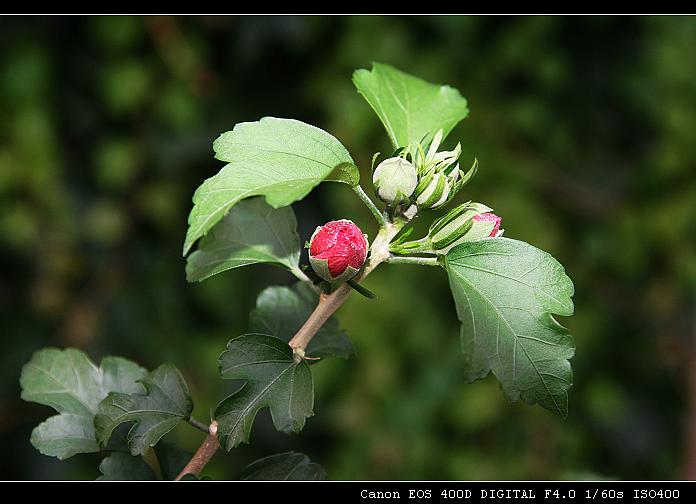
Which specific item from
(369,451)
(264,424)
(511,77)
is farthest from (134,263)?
(511,77)

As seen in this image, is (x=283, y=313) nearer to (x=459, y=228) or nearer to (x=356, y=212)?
(x=459, y=228)

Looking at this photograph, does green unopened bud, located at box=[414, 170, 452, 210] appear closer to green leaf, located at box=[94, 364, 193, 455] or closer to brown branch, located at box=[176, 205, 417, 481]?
brown branch, located at box=[176, 205, 417, 481]

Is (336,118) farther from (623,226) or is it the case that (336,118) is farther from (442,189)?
(442,189)

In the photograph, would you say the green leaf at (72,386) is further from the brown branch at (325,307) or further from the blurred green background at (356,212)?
the blurred green background at (356,212)

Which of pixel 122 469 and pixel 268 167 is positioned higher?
pixel 268 167

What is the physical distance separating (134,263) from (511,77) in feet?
3.07

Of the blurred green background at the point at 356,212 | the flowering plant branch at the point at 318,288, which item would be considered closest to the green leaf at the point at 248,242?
the flowering plant branch at the point at 318,288

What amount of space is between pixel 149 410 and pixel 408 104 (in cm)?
28

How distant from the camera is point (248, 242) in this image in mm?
507

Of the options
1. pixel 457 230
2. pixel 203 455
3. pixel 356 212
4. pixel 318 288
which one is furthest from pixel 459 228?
pixel 356 212

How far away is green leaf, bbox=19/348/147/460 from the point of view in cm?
49

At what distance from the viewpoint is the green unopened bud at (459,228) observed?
432 millimetres

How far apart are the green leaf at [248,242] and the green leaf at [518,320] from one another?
0.45 feet

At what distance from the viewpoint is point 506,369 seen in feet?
1.36
